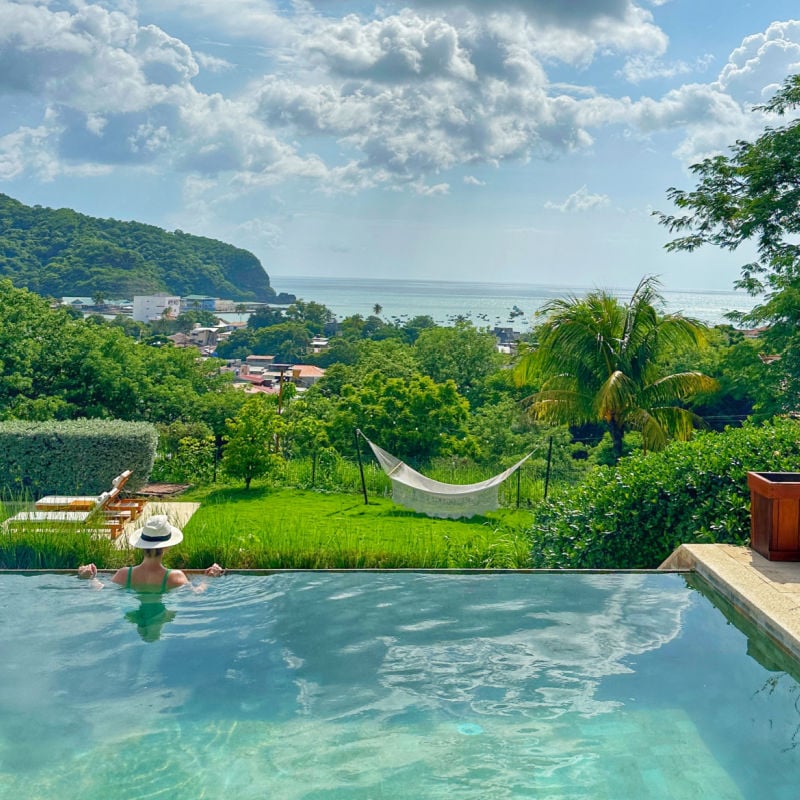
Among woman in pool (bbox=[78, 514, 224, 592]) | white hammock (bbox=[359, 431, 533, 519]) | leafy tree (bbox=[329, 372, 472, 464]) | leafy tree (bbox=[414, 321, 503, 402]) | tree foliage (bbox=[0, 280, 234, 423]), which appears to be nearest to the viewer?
woman in pool (bbox=[78, 514, 224, 592])

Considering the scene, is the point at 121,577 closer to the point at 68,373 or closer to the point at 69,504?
the point at 69,504

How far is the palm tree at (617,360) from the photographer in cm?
1094

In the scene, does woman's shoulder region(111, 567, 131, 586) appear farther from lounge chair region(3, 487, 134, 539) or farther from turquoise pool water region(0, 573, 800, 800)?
lounge chair region(3, 487, 134, 539)

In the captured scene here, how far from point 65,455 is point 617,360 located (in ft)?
24.2

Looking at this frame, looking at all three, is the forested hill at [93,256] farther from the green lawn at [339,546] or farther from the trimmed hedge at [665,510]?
the trimmed hedge at [665,510]

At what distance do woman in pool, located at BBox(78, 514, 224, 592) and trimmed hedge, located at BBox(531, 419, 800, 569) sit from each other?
8.84 feet

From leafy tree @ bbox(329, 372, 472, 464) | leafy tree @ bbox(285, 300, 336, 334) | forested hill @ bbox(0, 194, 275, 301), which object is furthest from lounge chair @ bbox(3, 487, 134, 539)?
leafy tree @ bbox(285, 300, 336, 334)

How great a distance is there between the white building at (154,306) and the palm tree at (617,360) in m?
91.0

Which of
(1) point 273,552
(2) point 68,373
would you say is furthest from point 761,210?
(2) point 68,373

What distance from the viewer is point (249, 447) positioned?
12.2 m

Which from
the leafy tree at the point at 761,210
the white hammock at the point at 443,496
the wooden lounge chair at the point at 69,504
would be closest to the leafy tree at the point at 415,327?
the leafy tree at the point at 761,210

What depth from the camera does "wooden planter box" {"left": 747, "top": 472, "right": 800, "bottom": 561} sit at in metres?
5.07

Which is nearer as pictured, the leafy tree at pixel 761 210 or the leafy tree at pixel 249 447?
the leafy tree at pixel 761 210

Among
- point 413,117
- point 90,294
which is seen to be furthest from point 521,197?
point 90,294
